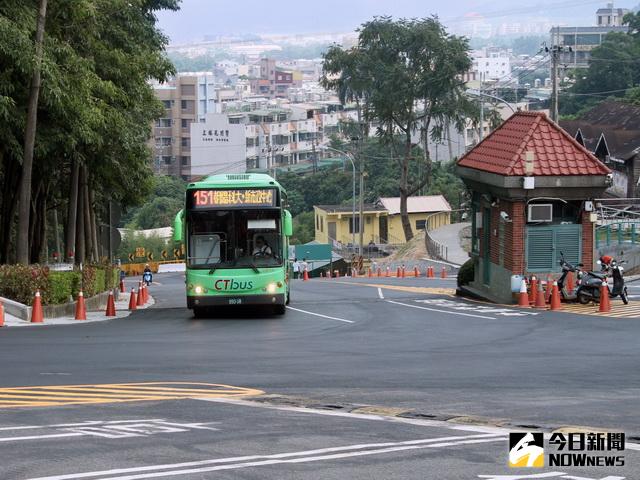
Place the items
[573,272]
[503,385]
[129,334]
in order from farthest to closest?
1. [573,272]
2. [129,334]
3. [503,385]

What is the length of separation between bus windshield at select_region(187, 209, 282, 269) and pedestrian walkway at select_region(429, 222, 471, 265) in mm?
43259

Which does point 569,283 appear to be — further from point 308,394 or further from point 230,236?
point 308,394

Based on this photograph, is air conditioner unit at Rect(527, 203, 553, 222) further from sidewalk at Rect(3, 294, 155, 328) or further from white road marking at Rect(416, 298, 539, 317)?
sidewalk at Rect(3, 294, 155, 328)

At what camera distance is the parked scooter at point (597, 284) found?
1235 inches

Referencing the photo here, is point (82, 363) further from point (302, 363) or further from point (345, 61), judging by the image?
point (345, 61)

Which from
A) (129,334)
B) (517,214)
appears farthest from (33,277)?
(517,214)

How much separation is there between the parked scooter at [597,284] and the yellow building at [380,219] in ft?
238

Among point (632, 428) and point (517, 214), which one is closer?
point (632, 428)

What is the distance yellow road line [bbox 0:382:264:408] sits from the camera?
15.3 meters

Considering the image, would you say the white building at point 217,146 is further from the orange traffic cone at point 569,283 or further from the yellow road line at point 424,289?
the orange traffic cone at point 569,283

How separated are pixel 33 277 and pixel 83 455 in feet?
63.5

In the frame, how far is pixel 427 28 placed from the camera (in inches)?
3509
